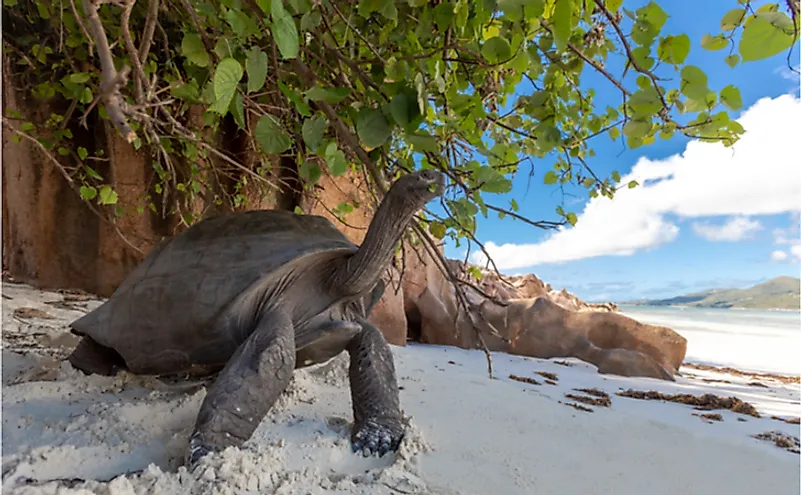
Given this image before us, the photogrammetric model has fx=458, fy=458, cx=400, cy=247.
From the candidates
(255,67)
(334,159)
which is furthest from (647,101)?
(255,67)

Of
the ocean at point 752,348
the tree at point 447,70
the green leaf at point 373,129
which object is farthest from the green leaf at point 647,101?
the ocean at point 752,348

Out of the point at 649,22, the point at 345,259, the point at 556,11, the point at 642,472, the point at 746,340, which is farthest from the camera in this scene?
the point at 746,340

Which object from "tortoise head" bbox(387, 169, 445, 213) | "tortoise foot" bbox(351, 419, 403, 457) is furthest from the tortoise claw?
"tortoise head" bbox(387, 169, 445, 213)

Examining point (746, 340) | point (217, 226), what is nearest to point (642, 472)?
point (217, 226)

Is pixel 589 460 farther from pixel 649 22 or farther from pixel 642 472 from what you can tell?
pixel 649 22

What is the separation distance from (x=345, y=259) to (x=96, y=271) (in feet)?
11.5

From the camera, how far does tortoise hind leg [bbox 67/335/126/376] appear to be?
6.95 ft

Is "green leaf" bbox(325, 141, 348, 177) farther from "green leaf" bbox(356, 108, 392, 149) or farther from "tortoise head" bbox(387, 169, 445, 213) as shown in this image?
"tortoise head" bbox(387, 169, 445, 213)

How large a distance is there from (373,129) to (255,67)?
29cm

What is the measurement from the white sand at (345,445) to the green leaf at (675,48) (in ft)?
4.16

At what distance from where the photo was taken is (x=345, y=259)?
216 cm

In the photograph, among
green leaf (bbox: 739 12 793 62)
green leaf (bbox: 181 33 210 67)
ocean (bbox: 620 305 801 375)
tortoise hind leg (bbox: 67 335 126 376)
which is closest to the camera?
green leaf (bbox: 739 12 793 62)

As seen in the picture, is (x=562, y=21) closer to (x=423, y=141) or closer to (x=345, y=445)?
(x=423, y=141)

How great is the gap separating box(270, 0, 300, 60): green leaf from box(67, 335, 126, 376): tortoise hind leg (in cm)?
195
